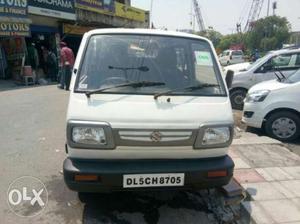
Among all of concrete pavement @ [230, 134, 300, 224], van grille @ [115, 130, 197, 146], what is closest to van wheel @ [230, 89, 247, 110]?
concrete pavement @ [230, 134, 300, 224]

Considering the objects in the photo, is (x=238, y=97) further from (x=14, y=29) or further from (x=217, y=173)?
(x=14, y=29)

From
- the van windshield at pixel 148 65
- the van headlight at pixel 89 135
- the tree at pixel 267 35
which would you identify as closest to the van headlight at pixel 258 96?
the van windshield at pixel 148 65

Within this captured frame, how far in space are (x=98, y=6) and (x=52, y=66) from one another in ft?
28.3

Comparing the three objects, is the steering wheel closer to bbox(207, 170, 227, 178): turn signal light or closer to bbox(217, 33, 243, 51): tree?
bbox(207, 170, 227, 178): turn signal light

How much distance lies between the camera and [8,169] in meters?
5.32

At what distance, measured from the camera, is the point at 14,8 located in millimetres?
16000

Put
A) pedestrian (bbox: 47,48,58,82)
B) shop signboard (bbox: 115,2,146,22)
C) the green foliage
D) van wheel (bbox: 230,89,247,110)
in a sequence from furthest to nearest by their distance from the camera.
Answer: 1. the green foliage
2. shop signboard (bbox: 115,2,146,22)
3. pedestrian (bbox: 47,48,58,82)
4. van wheel (bbox: 230,89,247,110)

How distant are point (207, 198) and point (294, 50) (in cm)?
727

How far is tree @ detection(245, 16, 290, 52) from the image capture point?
3304 inches

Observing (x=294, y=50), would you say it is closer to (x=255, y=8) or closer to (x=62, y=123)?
(x=62, y=123)

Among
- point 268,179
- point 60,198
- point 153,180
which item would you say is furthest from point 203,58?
point 60,198

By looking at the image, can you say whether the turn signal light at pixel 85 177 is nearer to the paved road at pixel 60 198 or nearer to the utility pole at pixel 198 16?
the paved road at pixel 60 198

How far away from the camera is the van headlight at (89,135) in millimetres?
3502

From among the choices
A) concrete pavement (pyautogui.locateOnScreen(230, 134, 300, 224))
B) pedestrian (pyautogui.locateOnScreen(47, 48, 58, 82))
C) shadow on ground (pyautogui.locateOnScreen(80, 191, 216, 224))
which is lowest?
pedestrian (pyautogui.locateOnScreen(47, 48, 58, 82))
